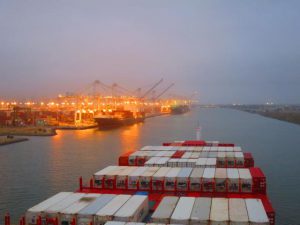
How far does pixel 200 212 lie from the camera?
517 cm

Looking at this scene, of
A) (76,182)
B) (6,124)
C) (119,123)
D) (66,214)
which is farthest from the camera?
(119,123)

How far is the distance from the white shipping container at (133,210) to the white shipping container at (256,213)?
1501 millimetres

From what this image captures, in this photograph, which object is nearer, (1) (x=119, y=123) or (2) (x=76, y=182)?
(2) (x=76, y=182)

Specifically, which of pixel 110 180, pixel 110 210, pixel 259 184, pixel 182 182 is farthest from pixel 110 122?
pixel 110 210

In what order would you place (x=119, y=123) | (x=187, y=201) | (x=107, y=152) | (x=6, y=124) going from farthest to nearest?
(x=119, y=123) < (x=6, y=124) < (x=107, y=152) < (x=187, y=201)

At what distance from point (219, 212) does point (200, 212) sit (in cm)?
26

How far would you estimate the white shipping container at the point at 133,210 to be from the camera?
16.1ft

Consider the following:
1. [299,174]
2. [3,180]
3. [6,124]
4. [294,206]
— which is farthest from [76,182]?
[6,124]

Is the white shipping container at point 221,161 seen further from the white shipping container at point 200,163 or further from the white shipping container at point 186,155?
the white shipping container at point 186,155

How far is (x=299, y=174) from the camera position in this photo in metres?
13.2

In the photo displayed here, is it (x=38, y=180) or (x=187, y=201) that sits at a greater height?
(x=187, y=201)

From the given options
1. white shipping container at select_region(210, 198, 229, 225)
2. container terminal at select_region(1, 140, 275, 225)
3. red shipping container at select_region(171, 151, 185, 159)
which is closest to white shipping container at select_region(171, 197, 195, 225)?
container terminal at select_region(1, 140, 275, 225)

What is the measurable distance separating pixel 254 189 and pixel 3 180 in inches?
335

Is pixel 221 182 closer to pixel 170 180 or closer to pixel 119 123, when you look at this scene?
pixel 170 180
